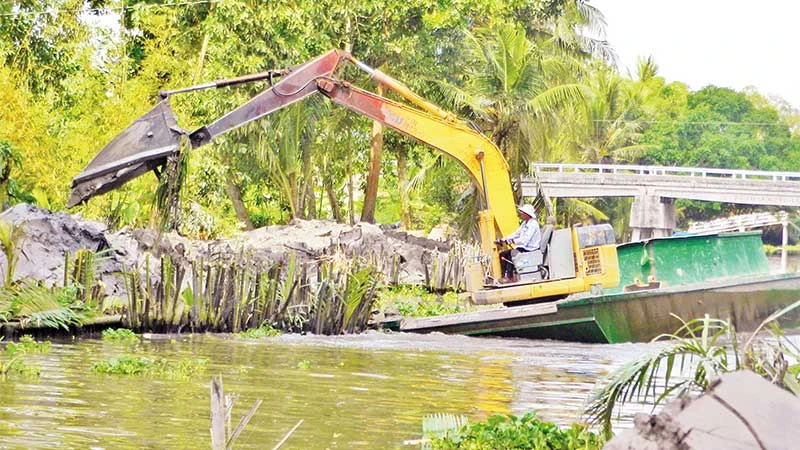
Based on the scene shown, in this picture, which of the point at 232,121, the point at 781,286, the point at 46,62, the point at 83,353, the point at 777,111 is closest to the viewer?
the point at 83,353

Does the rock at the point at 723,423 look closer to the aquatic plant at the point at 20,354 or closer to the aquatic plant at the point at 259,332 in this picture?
the aquatic plant at the point at 20,354

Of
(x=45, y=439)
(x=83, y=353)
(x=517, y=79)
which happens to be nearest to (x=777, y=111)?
(x=517, y=79)

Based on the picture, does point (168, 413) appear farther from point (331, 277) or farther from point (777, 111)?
point (777, 111)

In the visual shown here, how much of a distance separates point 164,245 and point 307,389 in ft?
54.4

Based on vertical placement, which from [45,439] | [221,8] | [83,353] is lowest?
[45,439]

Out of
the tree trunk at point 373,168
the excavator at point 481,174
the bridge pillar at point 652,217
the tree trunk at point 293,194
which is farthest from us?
the bridge pillar at point 652,217

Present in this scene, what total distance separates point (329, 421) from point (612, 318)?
1010 centimetres

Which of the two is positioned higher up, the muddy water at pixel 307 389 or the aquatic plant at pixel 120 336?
the aquatic plant at pixel 120 336

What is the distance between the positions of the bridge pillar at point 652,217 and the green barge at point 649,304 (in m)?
29.4

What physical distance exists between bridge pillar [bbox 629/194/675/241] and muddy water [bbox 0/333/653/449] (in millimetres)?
32911

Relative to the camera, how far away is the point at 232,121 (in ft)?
68.0

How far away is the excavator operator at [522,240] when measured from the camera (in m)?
21.6

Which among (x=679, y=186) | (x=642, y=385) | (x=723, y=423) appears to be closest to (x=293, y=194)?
(x=679, y=186)

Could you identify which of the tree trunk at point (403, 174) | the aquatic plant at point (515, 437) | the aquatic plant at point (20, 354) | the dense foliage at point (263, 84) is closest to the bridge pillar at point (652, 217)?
the dense foliage at point (263, 84)
